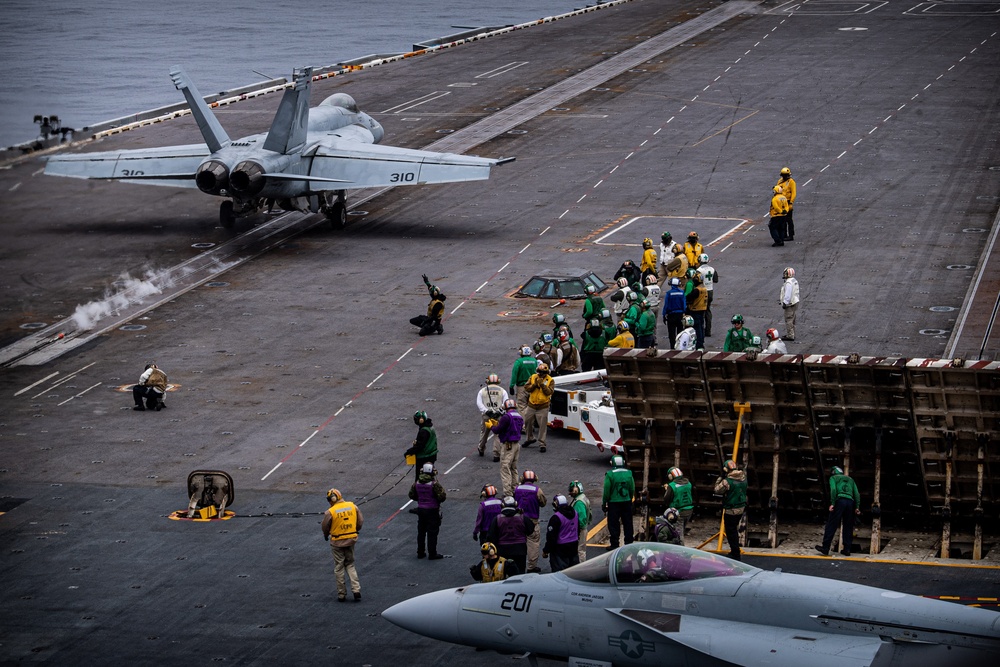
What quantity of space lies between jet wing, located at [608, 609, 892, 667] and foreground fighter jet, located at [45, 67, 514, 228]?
29.5 m

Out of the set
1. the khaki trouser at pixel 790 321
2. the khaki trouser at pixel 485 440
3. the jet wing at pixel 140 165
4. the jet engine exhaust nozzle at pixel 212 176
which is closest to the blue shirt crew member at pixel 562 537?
the khaki trouser at pixel 485 440

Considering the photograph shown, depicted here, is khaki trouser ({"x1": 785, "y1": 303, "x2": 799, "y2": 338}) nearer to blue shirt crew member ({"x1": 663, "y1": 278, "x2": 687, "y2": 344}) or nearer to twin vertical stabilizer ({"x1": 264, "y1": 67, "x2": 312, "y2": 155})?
blue shirt crew member ({"x1": 663, "y1": 278, "x2": 687, "y2": 344})

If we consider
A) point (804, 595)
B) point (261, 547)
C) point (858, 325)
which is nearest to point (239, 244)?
point (858, 325)

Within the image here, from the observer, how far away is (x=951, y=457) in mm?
22203

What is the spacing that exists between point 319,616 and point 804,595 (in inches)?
298

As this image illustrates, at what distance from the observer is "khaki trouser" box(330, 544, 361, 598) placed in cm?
2098

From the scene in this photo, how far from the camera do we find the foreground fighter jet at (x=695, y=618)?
49.7ft

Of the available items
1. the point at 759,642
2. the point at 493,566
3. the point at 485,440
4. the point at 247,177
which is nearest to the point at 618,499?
the point at 493,566

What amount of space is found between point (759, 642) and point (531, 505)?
6.16 m

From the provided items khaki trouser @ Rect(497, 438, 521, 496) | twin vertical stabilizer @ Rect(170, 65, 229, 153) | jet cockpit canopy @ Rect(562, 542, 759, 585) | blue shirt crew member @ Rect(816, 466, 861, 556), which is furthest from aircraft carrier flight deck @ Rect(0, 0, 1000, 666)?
twin vertical stabilizer @ Rect(170, 65, 229, 153)

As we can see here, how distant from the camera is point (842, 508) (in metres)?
21.8

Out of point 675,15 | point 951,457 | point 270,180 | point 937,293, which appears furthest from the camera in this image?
point 675,15

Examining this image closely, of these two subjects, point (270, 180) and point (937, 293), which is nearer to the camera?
point (937, 293)

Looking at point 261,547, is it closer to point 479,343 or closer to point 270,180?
point 479,343
